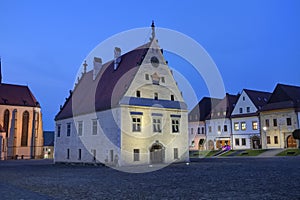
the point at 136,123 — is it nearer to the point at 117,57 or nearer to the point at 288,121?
the point at 117,57

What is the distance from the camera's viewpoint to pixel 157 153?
3031 centimetres

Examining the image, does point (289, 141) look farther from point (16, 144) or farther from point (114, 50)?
point (16, 144)

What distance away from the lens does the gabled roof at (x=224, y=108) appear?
60.2 metres

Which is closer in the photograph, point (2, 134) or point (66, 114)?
point (66, 114)

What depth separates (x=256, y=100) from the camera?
2199 inches

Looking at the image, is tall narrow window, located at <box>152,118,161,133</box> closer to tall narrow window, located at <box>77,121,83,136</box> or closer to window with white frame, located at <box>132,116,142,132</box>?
window with white frame, located at <box>132,116,142,132</box>

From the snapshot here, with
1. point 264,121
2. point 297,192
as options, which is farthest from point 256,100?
point 297,192

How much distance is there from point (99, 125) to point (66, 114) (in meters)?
8.57

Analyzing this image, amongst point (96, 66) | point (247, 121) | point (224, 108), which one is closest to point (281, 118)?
point (247, 121)

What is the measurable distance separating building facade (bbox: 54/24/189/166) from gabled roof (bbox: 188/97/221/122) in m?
33.7

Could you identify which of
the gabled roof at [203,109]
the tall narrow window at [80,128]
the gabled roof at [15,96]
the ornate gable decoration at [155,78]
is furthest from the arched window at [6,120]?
the ornate gable decoration at [155,78]

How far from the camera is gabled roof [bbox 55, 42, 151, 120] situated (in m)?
30.3

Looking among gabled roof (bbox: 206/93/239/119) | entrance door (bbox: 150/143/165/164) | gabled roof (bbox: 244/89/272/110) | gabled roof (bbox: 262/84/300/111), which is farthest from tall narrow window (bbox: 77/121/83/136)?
gabled roof (bbox: 206/93/239/119)

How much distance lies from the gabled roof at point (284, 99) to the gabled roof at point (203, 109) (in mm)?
17335
